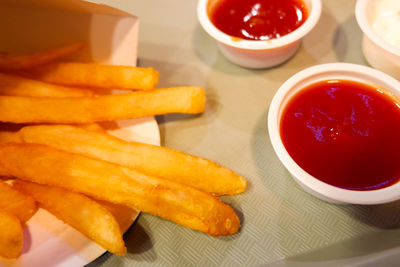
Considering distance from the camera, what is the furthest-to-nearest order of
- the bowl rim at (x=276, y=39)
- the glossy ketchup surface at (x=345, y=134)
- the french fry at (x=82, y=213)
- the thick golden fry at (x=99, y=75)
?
the bowl rim at (x=276, y=39) < the thick golden fry at (x=99, y=75) < the glossy ketchup surface at (x=345, y=134) < the french fry at (x=82, y=213)

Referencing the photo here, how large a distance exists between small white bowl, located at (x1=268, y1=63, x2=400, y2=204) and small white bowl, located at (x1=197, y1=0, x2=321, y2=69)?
0.22 metres

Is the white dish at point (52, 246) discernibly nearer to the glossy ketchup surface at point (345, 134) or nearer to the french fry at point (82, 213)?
the french fry at point (82, 213)

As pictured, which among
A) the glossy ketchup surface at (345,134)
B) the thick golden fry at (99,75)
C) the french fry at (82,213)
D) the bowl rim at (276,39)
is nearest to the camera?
the french fry at (82,213)

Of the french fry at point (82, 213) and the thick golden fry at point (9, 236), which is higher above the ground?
the french fry at point (82, 213)

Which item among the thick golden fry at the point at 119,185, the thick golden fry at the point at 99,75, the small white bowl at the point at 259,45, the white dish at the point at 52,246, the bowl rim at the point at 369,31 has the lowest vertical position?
the white dish at the point at 52,246

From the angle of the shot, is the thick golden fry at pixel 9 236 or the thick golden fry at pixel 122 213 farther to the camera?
the thick golden fry at pixel 122 213

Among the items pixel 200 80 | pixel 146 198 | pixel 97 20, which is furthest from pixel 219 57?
pixel 146 198

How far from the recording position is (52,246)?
3.99 ft

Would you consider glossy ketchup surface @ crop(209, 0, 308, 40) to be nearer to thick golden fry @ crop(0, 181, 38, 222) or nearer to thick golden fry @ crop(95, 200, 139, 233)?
thick golden fry @ crop(95, 200, 139, 233)

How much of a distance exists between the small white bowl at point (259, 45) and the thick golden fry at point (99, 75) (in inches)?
Answer: 14.1

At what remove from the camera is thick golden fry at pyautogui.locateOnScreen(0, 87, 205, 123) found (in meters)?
1.29

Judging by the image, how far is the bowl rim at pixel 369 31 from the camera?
4.57ft

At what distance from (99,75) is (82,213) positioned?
545 mm

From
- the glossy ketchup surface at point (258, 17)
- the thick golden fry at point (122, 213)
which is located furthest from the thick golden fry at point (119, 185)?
the glossy ketchup surface at point (258, 17)
